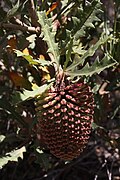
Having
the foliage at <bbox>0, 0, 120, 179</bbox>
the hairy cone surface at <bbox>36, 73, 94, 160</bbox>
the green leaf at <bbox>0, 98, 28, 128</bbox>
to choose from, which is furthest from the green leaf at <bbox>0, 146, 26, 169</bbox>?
the hairy cone surface at <bbox>36, 73, 94, 160</bbox>

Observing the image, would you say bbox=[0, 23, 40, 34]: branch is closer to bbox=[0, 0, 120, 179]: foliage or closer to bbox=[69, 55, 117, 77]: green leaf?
bbox=[0, 0, 120, 179]: foliage

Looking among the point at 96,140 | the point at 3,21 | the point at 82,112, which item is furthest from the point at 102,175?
the point at 3,21

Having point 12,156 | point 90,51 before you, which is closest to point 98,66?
point 90,51

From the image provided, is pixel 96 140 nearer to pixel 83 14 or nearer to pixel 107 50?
pixel 107 50

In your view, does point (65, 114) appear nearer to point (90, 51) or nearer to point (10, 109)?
point (90, 51)

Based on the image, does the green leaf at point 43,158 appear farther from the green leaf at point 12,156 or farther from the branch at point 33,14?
the branch at point 33,14

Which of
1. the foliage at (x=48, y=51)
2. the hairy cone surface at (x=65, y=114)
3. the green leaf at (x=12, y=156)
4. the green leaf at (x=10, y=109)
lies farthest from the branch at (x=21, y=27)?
the green leaf at (x=12, y=156)

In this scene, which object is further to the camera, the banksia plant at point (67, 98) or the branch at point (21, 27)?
the branch at point (21, 27)
